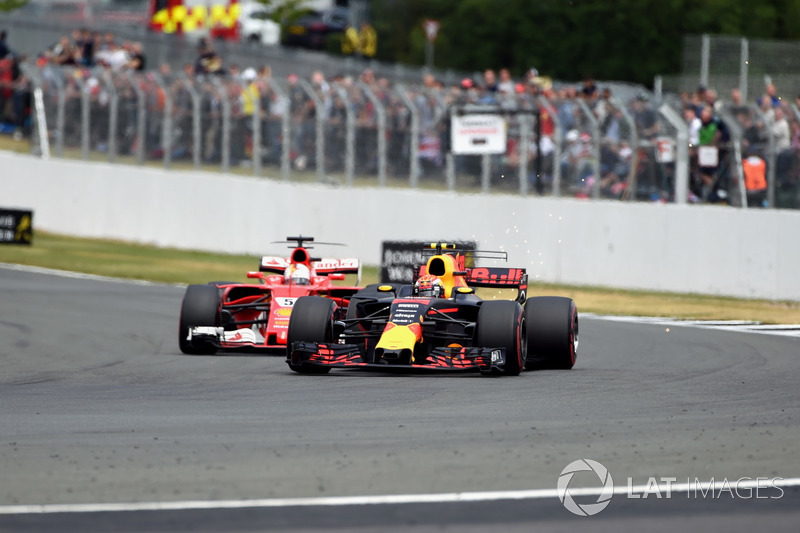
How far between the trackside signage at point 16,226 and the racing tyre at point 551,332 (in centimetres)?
1528

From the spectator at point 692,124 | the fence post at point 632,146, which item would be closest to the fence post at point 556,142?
the fence post at point 632,146

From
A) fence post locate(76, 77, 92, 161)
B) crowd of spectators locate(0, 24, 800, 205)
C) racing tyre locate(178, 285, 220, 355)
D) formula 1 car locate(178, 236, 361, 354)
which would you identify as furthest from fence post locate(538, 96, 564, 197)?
fence post locate(76, 77, 92, 161)

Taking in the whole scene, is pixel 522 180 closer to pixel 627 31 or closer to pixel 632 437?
pixel 632 437

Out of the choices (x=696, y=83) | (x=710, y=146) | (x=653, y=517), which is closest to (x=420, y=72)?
(x=696, y=83)

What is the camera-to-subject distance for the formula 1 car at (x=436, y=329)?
1083 centimetres

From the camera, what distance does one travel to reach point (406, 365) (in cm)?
1076

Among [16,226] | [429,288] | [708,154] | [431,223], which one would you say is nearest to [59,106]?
[16,226]

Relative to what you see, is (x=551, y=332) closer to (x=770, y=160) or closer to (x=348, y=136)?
(x=770, y=160)

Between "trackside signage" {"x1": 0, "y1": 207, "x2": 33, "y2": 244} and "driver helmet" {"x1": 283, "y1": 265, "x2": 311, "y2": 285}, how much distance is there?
42.2 feet

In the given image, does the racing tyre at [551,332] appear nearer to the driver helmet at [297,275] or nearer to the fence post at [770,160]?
the driver helmet at [297,275]

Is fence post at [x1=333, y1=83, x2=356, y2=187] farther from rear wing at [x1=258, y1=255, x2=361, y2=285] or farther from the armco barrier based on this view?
rear wing at [x1=258, y1=255, x2=361, y2=285]

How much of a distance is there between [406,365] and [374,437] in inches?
112

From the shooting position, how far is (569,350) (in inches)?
459

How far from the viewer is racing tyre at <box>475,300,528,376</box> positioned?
10805 mm
